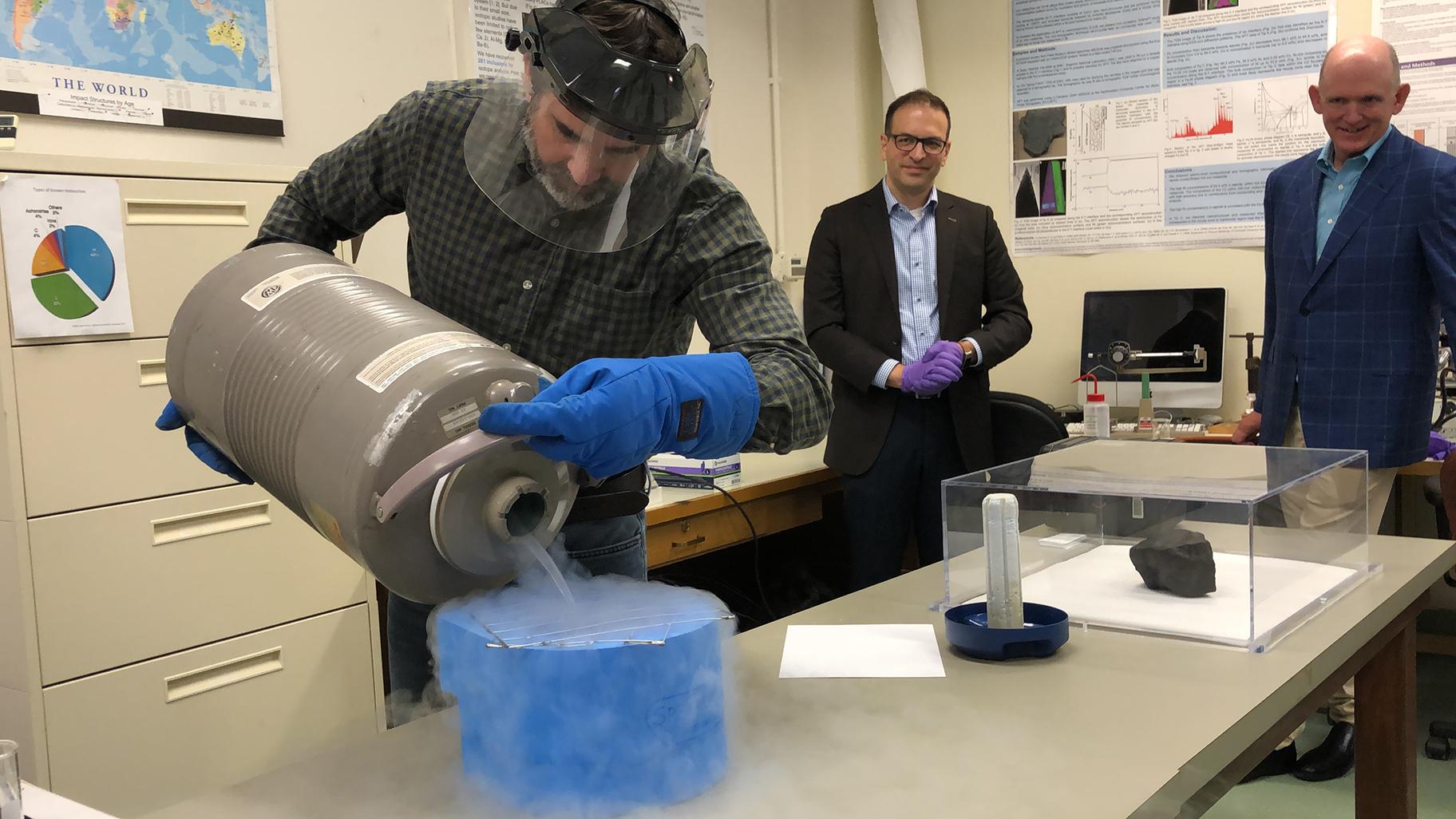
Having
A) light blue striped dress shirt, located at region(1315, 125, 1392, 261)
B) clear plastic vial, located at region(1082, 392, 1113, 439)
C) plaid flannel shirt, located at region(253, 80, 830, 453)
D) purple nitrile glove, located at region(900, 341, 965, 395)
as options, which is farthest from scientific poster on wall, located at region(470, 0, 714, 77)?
plaid flannel shirt, located at region(253, 80, 830, 453)

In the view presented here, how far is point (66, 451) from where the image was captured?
6.45ft

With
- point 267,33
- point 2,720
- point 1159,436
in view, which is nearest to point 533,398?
point 2,720

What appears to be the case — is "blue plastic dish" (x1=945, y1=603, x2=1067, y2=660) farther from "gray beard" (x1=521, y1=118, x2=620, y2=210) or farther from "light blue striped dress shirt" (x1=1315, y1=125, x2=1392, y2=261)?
"light blue striped dress shirt" (x1=1315, y1=125, x2=1392, y2=261)

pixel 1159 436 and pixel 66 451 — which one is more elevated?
pixel 66 451

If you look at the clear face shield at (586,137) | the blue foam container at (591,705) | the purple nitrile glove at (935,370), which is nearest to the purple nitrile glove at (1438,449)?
the purple nitrile glove at (935,370)

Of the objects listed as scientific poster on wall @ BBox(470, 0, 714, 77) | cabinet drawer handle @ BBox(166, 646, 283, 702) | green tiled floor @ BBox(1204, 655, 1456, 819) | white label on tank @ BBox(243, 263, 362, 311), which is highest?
scientific poster on wall @ BBox(470, 0, 714, 77)

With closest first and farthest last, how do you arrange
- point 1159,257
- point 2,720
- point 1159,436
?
1. point 2,720
2. point 1159,436
3. point 1159,257

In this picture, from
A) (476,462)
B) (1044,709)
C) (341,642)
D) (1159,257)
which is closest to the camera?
(476,462)

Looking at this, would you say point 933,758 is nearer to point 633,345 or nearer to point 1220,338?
point 633,345

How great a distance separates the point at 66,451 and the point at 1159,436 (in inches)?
Result: 107

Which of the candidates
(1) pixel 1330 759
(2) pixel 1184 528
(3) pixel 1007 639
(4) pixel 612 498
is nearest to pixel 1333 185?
(1) pixel 1330 759

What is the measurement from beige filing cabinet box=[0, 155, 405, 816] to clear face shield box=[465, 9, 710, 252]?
108 centimetres

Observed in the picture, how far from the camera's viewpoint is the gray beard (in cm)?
115

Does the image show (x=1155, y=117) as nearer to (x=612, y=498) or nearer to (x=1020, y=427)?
(x=1020, y=427)
